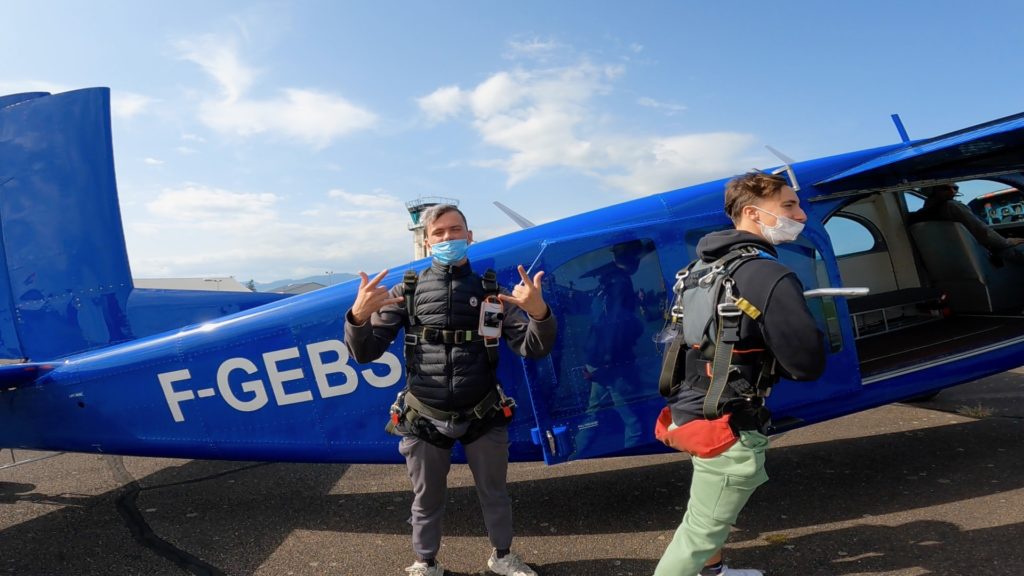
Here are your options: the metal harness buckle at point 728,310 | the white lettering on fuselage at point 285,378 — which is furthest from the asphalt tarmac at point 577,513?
the metal harness buckle at point 728,310

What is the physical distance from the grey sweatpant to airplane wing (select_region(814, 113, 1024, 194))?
3.16 metres

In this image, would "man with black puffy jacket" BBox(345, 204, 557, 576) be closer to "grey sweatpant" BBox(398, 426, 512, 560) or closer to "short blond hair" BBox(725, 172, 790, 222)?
"grey sweatpant" BBox(398, 426, 512, 560)

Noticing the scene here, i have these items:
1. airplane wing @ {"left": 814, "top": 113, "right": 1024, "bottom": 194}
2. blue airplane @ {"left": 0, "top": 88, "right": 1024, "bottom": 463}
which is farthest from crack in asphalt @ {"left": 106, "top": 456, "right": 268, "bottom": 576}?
airplane wing @ {"left": 814, "top": 113, "right": 1024, "bottom": 194}

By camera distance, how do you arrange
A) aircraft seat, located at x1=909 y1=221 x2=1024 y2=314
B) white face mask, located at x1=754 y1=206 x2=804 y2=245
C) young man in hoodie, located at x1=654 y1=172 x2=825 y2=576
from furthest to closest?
aircraft seat, located at x1=909 y1=221 x2=1024 y2=314
white face mask, located at x1=754 y1=206 x2=804 y2=245
young man in hoodie, located at x1=654 y1=172 x2=825 y2=576

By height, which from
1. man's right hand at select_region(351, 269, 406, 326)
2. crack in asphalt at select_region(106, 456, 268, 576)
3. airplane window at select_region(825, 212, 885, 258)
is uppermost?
man's right hand at select_region(351, 269, 406, 326)

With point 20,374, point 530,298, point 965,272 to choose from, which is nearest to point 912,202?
point 965,272

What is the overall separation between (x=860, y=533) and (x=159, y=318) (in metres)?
5.44

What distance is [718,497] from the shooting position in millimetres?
2277

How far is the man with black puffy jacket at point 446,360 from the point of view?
2965 millimetres

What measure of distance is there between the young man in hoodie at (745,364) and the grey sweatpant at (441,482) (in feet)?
3.37

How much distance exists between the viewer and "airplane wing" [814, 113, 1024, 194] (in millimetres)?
3945

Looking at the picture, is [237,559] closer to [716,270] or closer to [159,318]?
[159,318]

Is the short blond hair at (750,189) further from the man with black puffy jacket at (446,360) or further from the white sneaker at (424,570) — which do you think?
the white sneaker at (424,570)

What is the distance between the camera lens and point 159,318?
4.91 m
